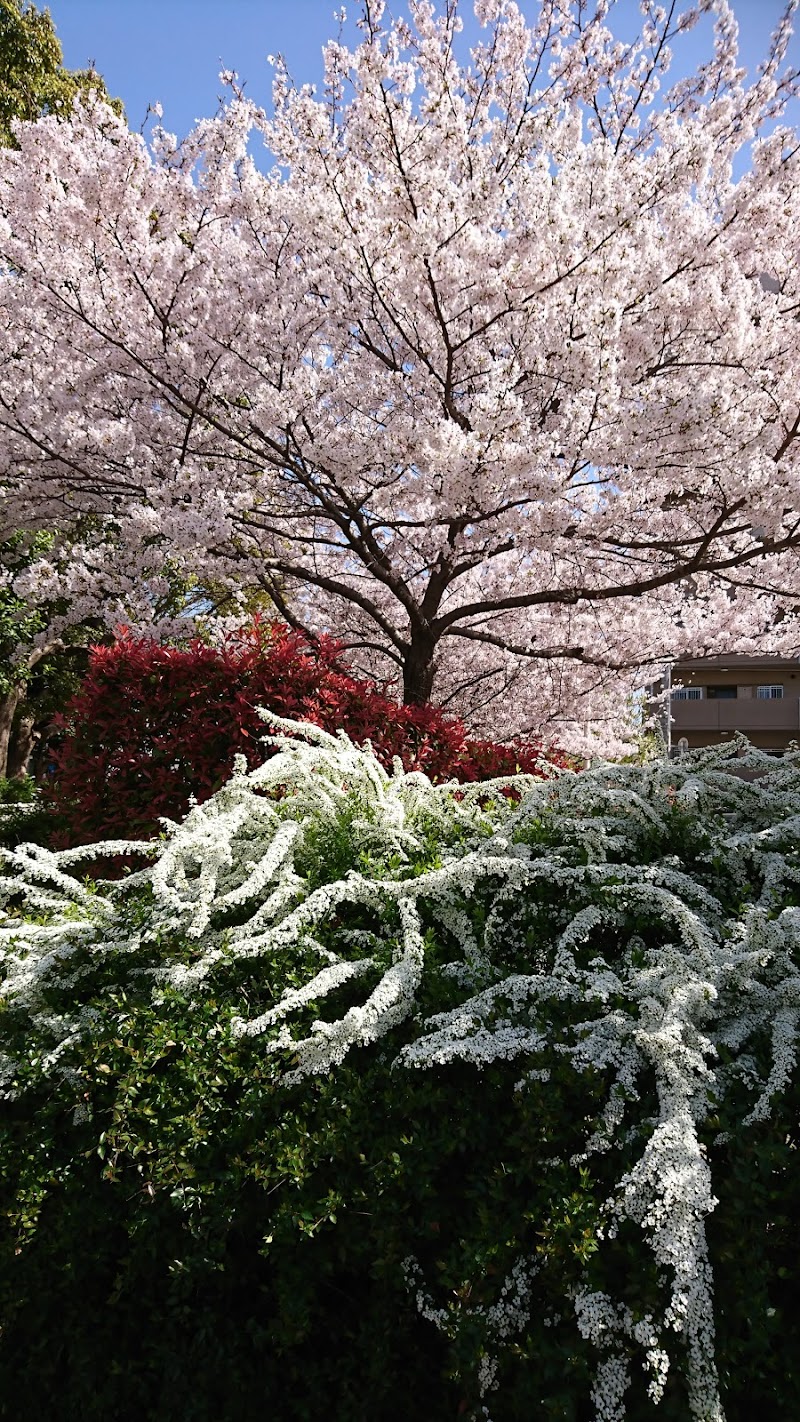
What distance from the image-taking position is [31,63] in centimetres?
1319

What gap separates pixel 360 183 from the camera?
5895 millimetres

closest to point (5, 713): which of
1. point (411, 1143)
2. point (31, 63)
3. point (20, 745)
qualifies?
point (20, 745)

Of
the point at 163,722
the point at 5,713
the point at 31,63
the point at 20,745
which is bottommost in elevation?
the point at 163,722

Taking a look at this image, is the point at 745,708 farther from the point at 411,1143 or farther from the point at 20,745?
the point at 411,1143

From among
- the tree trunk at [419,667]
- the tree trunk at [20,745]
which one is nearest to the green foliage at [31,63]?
the tree trunk at [20,745]

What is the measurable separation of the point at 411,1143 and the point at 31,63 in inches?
644

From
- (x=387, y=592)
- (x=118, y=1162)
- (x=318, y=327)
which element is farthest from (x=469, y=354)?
(x=118, y=1162)

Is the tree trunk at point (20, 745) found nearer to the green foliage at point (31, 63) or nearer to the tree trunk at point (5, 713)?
the tree trunk at point (5, 713)

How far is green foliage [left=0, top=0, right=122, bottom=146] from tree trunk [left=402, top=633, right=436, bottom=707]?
10.4m

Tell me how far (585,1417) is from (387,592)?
8.55 m

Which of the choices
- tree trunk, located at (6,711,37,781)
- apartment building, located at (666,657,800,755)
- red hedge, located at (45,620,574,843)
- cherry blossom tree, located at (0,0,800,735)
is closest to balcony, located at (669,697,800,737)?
apartment building, located at (666,657,800,755)

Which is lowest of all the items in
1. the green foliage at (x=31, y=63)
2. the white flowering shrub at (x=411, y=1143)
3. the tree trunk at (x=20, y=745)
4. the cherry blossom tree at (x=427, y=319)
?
the white flowering shrub at (x=411, y=1143)

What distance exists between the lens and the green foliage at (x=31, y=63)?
12.7m

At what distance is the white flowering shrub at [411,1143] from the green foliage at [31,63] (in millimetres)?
14306
